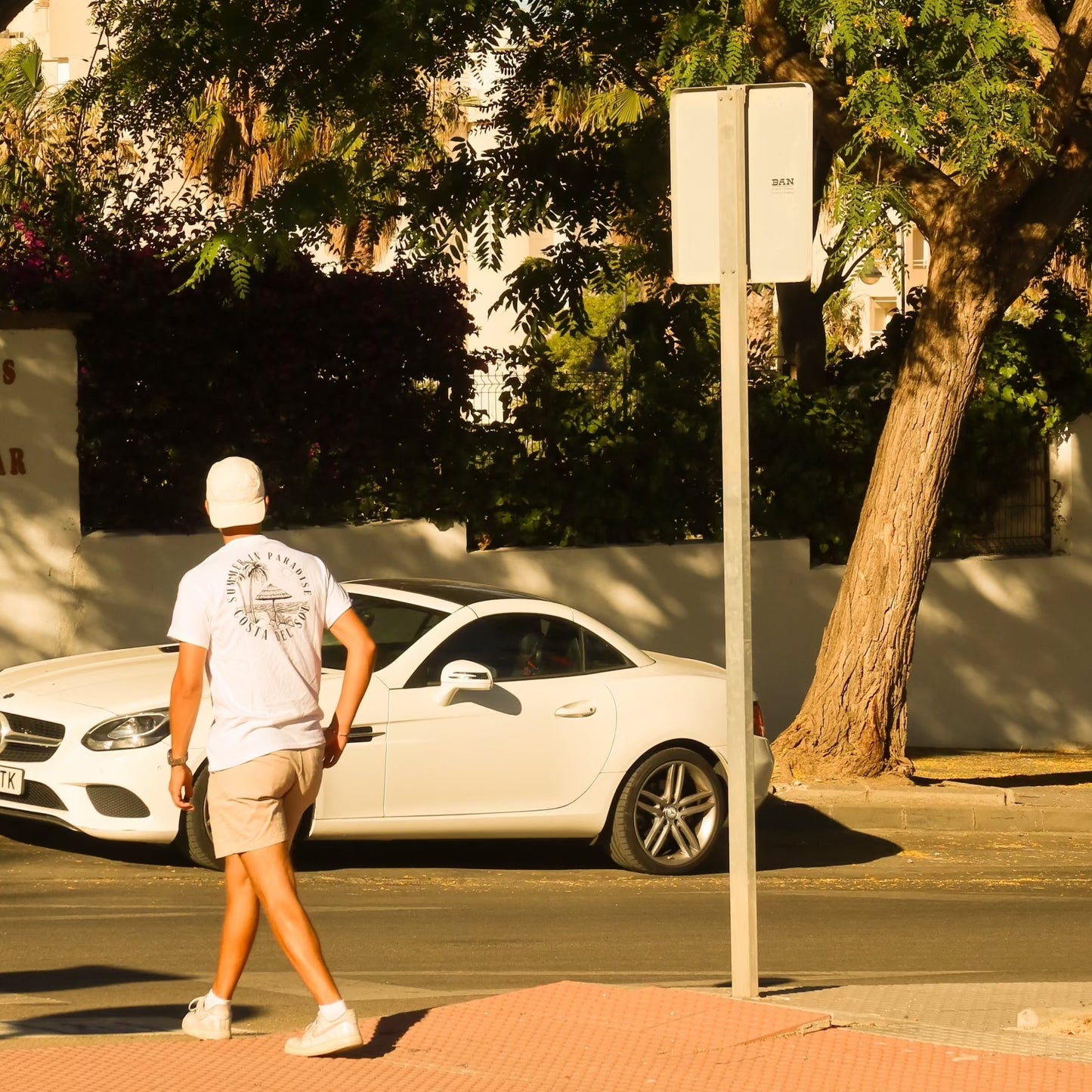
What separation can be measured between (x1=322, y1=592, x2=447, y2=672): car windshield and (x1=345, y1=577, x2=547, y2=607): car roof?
0.13m

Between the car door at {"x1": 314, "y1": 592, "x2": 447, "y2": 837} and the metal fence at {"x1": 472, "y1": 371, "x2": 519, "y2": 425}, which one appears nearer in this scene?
the car door at {"x1": 314, "y1": 592, "x2": 447, "y2": 837}

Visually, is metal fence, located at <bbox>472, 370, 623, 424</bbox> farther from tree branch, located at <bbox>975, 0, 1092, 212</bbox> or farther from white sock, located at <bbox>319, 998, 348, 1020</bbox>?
white sock, located at <bbox>319, 998, 348, 1020</bbox>

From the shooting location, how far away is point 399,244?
15078 mm

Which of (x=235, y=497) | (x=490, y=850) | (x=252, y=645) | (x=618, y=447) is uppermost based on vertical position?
(x=618, y=447)

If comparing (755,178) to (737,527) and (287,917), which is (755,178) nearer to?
(737,527)

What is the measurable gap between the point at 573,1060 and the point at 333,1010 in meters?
0.70

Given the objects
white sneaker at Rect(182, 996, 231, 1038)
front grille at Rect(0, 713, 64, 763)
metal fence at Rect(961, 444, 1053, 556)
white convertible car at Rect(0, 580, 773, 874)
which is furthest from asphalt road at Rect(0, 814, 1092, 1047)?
metal fence at Rect(961, 444, 1053, 556)

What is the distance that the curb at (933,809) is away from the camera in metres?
12.2

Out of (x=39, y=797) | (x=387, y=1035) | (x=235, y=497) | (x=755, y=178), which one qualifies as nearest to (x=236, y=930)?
(x=387, y=1035)

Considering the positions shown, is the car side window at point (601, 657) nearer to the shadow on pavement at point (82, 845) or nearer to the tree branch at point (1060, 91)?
the shadow on pavement at point (82, 845)

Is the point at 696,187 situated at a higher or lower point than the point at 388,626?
higher

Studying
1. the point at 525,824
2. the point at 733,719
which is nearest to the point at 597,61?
the point at 525,824

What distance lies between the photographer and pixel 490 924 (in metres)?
8.62

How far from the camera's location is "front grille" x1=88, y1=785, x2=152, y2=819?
925 centimetres
